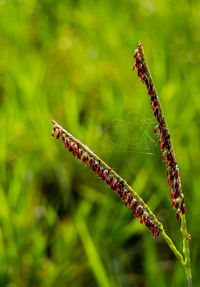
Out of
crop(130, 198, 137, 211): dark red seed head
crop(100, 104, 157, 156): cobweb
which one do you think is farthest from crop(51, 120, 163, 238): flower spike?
crop(100, 104, 157, 156): cobweb

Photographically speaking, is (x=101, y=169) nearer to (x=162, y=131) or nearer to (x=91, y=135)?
(x=162, y=131)

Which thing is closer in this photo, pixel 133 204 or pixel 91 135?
pixel 133 204

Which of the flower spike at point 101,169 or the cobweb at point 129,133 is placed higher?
the cobweb at point 129,133

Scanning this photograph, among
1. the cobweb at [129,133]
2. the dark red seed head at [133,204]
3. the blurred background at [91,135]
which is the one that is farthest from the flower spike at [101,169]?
the cobweb at [129,133]

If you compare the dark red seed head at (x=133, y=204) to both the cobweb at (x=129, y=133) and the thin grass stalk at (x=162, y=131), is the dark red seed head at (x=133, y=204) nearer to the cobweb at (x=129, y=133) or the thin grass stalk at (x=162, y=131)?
the thin grass stalk at (x=162, y=131)

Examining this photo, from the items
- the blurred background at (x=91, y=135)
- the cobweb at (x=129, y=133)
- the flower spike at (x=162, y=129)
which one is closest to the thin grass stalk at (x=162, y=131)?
the flower spike at (x=162, y=129)

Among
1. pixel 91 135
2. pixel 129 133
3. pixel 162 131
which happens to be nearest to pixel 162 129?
pixel 162 131

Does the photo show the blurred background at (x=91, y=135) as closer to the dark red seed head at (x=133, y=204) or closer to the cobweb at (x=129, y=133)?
the cobweb at (x=129, y=133)

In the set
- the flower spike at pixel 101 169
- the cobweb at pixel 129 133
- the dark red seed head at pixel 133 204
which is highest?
the cobweb at pixel 129 133

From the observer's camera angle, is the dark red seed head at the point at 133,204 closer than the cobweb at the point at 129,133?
Yes

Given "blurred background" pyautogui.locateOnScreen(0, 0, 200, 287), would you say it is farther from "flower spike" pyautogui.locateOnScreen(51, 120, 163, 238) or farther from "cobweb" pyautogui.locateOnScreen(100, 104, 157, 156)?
"flower spike" pyautogui.locateOnScreen(51, 120, 163, 238)
